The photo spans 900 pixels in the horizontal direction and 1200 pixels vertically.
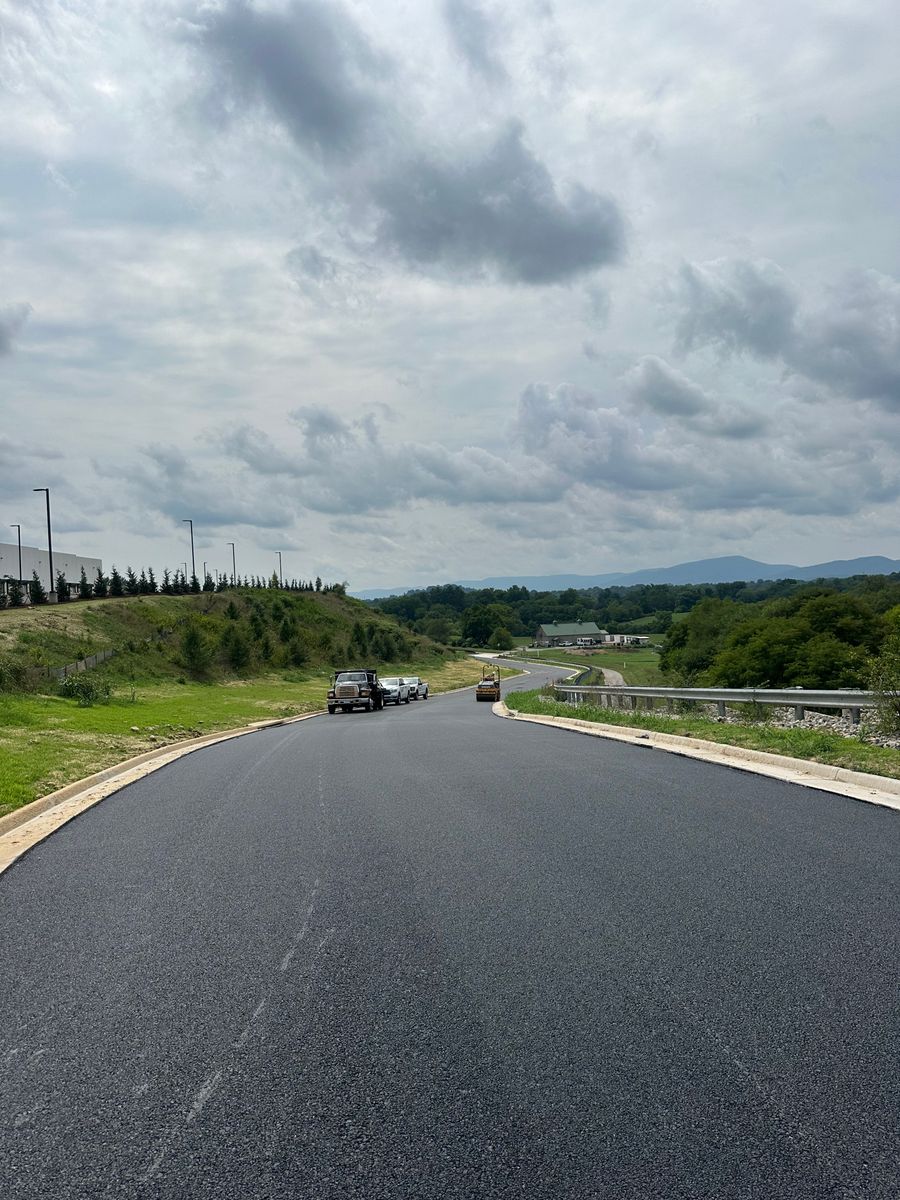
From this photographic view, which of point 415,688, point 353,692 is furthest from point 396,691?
point 353,692

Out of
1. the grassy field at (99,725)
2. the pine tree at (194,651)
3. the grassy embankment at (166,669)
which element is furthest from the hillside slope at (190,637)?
the grassy field at (99,725)

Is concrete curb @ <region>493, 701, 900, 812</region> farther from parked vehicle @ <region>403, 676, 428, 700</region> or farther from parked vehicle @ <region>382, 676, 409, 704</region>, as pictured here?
parked vehicle @ <region>403, 676, 428, 700</region>

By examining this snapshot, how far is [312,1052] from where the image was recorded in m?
4.91

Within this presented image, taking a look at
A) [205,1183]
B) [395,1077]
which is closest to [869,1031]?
[395,1077]

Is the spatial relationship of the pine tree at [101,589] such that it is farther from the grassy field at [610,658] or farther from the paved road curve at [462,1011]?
the paved road curve at [462,1011]

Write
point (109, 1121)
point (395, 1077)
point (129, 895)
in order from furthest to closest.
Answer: point (129, 895) → point (395, 1077) → point (109, 1121)

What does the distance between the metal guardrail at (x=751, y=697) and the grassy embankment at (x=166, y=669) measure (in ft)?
43.5

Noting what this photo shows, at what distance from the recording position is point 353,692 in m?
47.6

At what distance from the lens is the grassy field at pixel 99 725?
16422mm

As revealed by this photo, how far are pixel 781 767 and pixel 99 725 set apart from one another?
19.0m

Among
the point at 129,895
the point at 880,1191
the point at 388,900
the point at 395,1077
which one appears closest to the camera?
the point at 880,1191

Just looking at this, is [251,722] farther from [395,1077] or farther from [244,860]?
[395,1077]

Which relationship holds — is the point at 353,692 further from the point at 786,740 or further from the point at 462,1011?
the point at 462,1011

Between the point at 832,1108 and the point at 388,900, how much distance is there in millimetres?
4122
